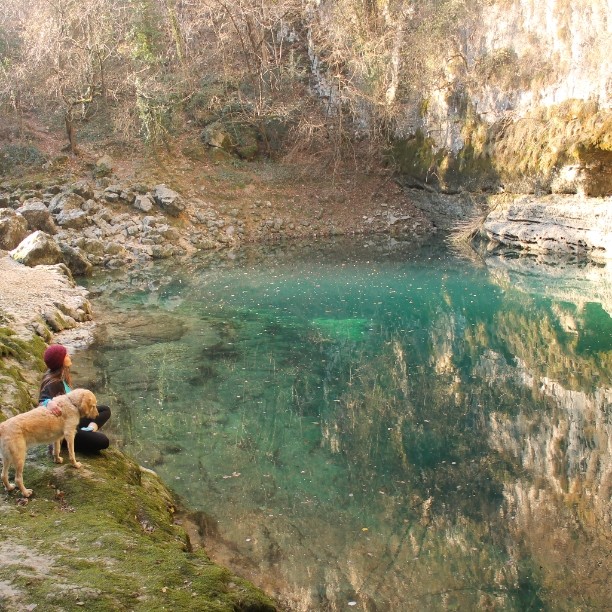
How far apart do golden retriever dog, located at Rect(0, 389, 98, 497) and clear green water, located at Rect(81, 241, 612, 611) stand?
6.22 feet

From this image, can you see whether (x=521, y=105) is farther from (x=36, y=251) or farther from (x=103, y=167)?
(x=36, y=251)

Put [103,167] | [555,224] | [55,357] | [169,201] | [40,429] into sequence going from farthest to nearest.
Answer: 1. [103,167]
2. [169,201]
3. [555,224]
4. [55,357]
5. [40,429]

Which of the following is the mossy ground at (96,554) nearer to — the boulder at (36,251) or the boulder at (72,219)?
the boulder at (36,251)

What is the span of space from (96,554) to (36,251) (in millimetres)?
17312

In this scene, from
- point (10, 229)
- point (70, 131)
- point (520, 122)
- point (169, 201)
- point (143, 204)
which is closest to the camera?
point (10, 229)

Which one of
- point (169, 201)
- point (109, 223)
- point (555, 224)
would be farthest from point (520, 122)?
point (109, 223)

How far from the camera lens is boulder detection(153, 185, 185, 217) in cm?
2712

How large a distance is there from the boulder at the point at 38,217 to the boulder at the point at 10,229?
3.83 feet

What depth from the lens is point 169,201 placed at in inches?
1067

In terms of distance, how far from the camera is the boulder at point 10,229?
21469 millimetres

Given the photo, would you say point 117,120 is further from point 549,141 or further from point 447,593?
point 447,593

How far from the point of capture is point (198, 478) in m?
7.85

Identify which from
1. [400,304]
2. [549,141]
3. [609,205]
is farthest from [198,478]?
[549,141]

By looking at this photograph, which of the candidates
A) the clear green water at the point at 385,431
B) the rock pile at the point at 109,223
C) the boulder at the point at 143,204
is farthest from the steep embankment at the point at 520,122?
the boulder at the point at 143,204
